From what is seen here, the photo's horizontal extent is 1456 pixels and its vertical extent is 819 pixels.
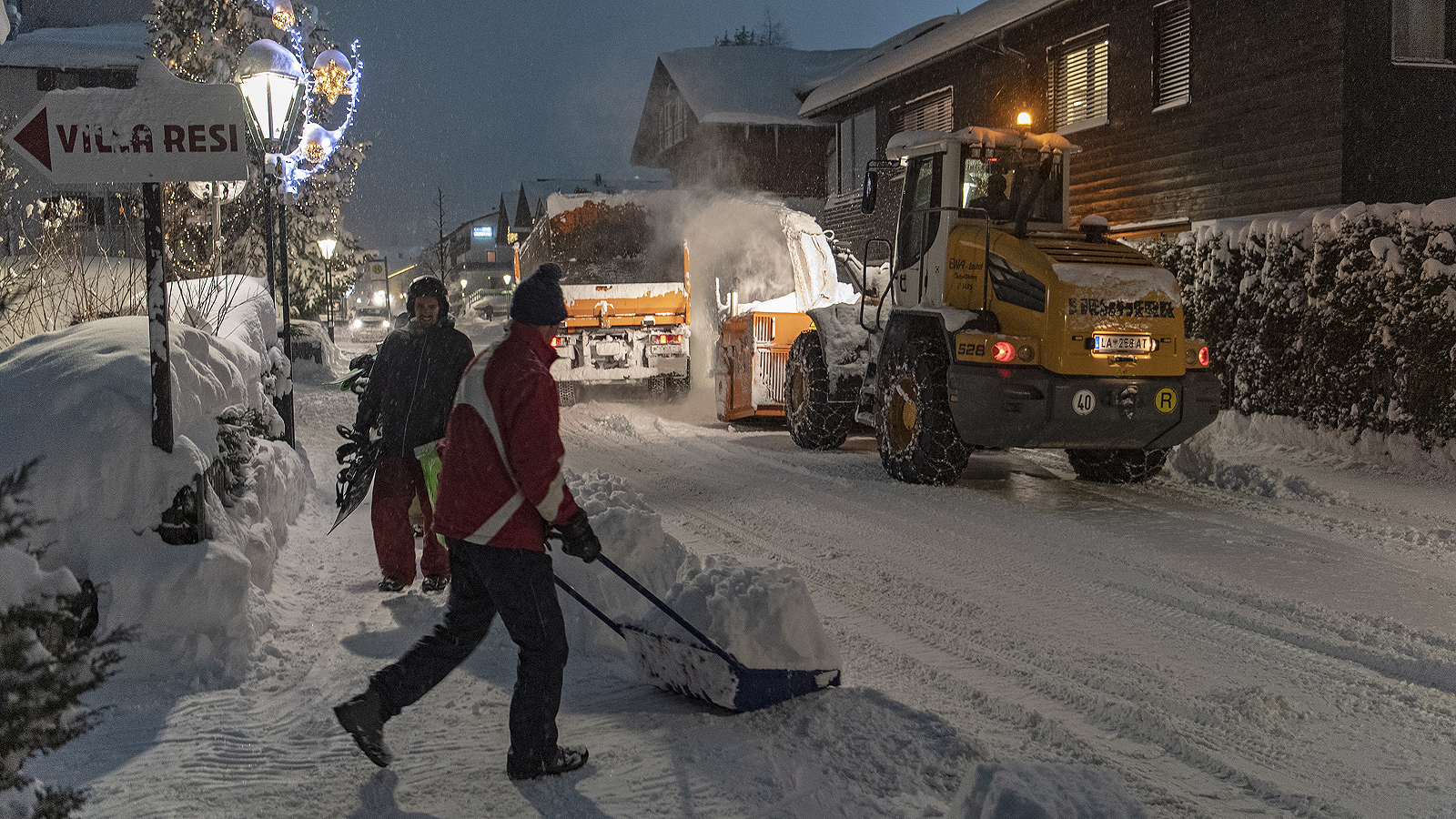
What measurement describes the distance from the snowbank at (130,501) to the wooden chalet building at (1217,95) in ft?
42.9

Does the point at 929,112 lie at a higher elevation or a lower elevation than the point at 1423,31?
higher

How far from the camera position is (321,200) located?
24125 millimetres

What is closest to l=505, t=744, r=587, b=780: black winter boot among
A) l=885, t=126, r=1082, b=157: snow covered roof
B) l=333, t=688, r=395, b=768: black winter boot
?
l=333, t=688, r=395, b=768: black winter boot

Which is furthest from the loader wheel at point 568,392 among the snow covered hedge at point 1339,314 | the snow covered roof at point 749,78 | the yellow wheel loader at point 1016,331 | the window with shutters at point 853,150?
the snow covered roof at point 749,78

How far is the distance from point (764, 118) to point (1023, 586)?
27880 millimetres

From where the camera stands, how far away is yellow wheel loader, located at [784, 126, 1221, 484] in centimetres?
852

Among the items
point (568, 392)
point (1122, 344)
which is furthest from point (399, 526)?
point (568, 392)

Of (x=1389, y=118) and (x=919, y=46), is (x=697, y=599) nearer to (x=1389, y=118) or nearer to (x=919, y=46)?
(x=1389, y=118)

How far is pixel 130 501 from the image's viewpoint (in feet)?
15.5

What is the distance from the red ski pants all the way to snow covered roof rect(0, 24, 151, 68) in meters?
35.2

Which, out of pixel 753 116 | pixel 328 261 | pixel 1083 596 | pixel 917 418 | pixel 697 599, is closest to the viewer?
pixel 697 599

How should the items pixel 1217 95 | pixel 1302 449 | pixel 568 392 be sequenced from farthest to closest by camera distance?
pixel 568 392 → pixel 1217 95 → pixel 1302 449

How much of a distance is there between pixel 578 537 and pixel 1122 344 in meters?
6.17

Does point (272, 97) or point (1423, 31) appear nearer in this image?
point (272, 97)
